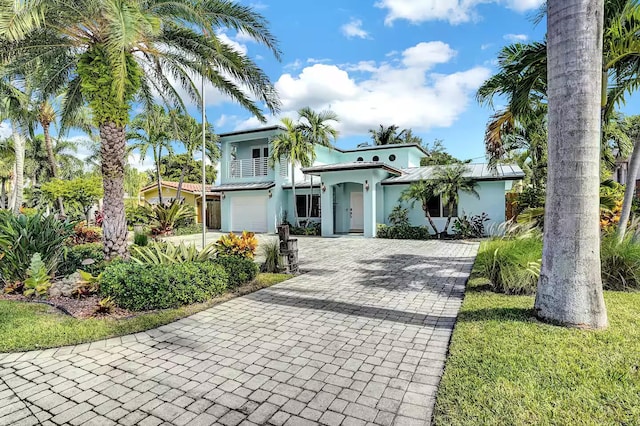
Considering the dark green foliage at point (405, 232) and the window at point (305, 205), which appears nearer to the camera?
the dark green foliage at point (405, 232)

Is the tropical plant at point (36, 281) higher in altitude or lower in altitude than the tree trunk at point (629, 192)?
lower

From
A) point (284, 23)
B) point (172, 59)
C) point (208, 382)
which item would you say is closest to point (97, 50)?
point (172, 59)

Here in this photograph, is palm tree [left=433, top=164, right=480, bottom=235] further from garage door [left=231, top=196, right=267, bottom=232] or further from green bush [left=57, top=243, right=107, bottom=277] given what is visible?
green bush [left=57, top=243, right=107, bottom=277]

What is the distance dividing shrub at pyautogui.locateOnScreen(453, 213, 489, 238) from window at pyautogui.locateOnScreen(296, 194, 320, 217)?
8.98m

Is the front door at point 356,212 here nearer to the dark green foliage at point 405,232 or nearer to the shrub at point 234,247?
the dark green foliage at point 405,232

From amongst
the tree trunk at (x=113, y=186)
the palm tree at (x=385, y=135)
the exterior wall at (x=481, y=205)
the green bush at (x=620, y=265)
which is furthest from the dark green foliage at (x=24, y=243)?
the palm tree at (x=385, y=135)

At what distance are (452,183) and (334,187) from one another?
7.83 metres

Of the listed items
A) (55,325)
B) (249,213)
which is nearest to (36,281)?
(55,325)

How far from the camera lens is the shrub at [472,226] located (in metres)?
18.4

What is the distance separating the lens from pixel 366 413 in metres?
3.18

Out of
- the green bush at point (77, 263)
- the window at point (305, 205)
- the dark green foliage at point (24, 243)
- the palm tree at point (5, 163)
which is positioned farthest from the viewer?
the palm tree at point (5, 163)

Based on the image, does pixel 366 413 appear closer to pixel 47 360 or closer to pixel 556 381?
pixel 556 381

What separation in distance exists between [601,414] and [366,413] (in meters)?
1.94

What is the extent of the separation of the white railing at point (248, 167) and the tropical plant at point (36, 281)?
57.0 feet
